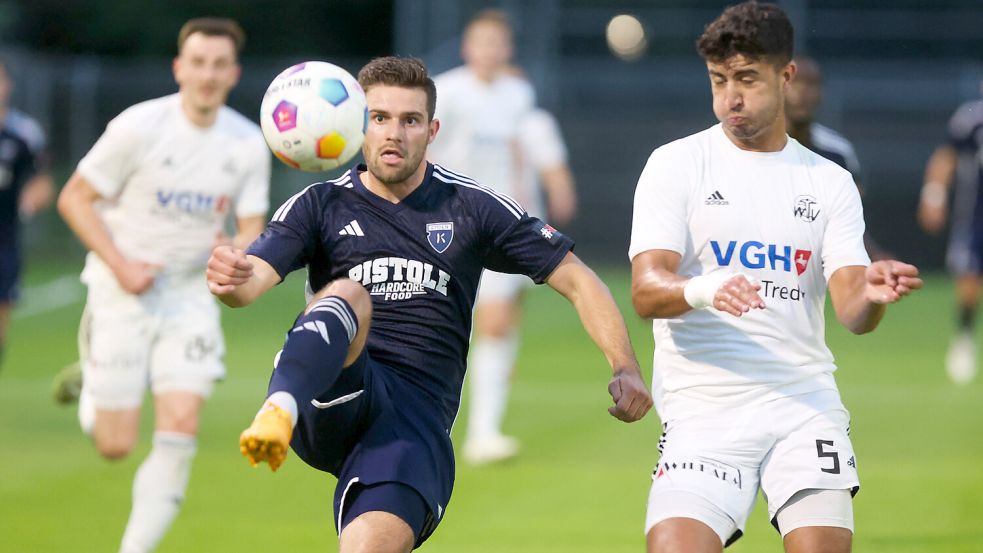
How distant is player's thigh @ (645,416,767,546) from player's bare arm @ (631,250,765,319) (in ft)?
1.47

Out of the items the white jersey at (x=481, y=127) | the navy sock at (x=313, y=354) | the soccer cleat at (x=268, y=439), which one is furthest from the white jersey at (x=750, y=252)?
the white jersey at (x=481, y=127)

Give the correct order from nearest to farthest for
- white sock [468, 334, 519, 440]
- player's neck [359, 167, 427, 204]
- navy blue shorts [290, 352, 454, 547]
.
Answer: navy blue shorts [290, 352, 454, 547], player's neck [359, 167, 427, 204], white sock [468, 334, 519, 440]

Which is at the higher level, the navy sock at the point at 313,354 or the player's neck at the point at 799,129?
the player's neck at the point at 799,129

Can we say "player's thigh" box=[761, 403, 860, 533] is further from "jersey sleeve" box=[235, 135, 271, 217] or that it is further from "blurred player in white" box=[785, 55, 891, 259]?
"jersey sleeve" box=[235, 135, 271, 217]

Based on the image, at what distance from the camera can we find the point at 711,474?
5.10 m

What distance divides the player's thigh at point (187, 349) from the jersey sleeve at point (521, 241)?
100.0 inches

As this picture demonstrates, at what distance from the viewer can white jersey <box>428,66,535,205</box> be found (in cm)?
1129

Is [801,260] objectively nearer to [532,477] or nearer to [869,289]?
[869,289]

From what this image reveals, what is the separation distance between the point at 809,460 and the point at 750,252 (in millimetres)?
732

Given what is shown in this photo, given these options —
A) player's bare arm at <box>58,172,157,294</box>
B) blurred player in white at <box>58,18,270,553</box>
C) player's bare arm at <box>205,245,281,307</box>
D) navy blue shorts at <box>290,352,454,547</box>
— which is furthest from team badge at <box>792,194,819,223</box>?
player's bare arm at <box>58,172,157,294</box>

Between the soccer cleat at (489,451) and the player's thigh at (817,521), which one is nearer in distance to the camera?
the player's thigh at (817,521)

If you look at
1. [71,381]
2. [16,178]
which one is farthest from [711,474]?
[16,178]

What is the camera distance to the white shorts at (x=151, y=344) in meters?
7.61

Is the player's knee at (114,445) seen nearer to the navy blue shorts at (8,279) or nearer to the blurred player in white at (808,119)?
the blurred player in white at (808,119)
